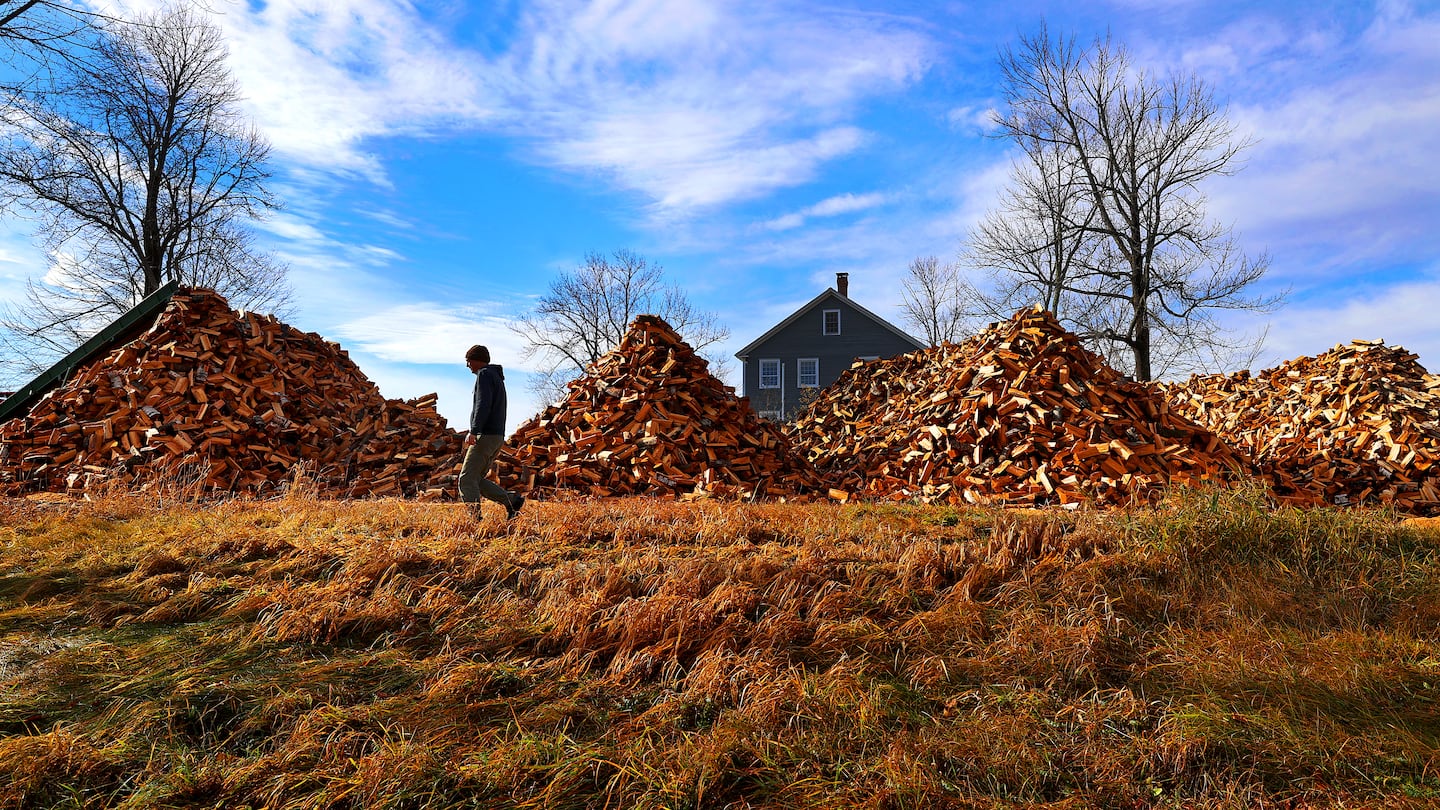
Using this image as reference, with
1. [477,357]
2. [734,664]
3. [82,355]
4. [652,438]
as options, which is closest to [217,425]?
[82,355]

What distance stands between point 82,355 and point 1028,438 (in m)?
13.3

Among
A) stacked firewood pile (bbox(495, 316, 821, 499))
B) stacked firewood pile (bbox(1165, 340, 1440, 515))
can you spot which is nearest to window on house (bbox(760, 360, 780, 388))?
stacked firewood pile (bbox(1165, 340, 1440, 515))

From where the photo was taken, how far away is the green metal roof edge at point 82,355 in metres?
11.4

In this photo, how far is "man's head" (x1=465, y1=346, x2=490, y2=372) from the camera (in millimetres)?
7348

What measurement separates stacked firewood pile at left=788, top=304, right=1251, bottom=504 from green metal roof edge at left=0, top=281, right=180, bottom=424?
1021cm

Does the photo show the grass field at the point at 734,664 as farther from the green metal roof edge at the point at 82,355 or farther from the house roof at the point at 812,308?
the house roof at the point at 812,308

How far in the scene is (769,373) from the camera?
3011cm

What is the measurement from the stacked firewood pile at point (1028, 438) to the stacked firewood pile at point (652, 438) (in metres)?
1.20

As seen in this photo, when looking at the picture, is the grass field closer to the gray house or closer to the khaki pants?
the khaki pants

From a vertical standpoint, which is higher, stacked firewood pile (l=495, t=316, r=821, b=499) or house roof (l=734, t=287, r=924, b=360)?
house roof (l=734, t=287, r=924, b=360)

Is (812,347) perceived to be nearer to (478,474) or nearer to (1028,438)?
(1028,438)

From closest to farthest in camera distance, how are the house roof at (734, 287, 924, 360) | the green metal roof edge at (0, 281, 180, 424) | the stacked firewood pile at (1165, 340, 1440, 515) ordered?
1. the stacked firewood pile at (1165, 340, 1440, 515)
2. the green metal roof edge at (0, 281, 180, 424)
3. the house roof at (734, 287, 924, 360)

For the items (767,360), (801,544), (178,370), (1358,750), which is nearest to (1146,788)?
(1358,750)

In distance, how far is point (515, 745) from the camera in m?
2.96
